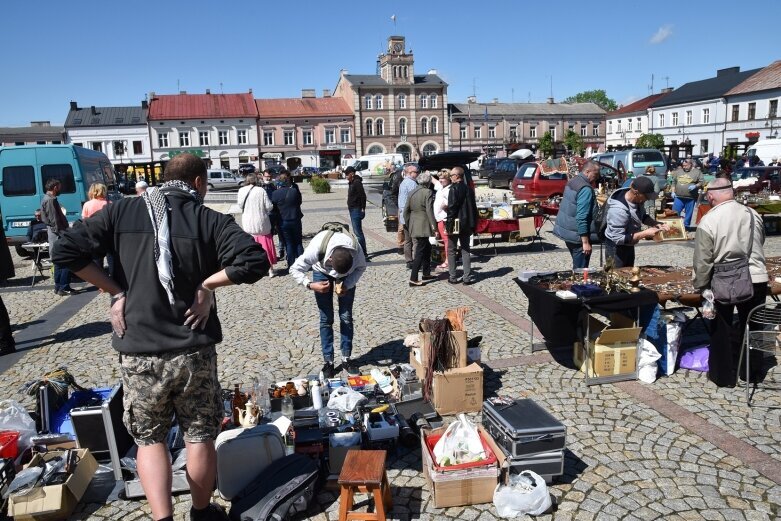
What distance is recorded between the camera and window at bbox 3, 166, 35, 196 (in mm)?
13773

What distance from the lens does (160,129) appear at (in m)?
63.1

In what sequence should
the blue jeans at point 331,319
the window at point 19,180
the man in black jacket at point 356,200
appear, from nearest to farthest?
1. the blue jeans at point 331,319
2. the man in black jacket at point 356,200
3. the window at point 19,180

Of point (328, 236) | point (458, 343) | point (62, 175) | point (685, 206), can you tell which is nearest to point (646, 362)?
point (458, 343)

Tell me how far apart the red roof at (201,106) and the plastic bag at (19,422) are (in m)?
63.9

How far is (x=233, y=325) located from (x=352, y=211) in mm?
4303

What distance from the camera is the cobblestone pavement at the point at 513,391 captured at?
357cm

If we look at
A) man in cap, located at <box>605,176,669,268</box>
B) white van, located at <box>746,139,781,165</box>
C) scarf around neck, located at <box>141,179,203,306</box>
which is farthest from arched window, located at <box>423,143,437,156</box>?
scarf around neck, located at <box>141,179,203,306</box>

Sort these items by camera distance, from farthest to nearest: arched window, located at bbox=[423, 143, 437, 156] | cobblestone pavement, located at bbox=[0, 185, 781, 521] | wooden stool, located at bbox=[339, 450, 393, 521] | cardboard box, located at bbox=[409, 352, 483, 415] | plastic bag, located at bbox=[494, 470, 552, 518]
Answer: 1. arched window, located at bbox=[423, 143, 437, 156]
2. cardboard box, located at bbox=[409, 352, 483, 415]
3. cobblestone pavement, located at bbox=[0, 185, 781, 521]
4. plastic bag, located at bbox=[494, 470, 552, 518]
5. wooden stool, located at bbox=[339, 450, 393, 521]

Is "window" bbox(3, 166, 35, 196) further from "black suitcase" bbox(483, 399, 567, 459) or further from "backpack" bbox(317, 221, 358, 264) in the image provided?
"black suitcase" bbox(483, 399, 567, 459)

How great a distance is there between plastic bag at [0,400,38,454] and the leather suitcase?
1.56m

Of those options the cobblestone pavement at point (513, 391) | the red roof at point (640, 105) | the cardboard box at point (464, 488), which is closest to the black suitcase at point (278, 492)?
the cobblestone pavement at point (513, 391)

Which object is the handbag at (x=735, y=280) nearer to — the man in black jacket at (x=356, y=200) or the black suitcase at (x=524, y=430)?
the black suitcase at (x=524, y=430)

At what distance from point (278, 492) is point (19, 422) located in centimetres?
226

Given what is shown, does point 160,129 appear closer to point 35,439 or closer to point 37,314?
point 37,314
